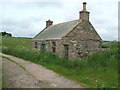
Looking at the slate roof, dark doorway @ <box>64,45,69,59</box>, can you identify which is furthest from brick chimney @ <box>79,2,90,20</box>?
dark doorway @ <box>64,45,69,59</box>

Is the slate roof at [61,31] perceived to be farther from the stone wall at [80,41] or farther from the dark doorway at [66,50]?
the dark doorway at [66,50]

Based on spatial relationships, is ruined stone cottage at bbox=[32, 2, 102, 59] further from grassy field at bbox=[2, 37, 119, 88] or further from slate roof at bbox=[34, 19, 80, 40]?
grassy field at bbox=[2, 37, 119, 88]

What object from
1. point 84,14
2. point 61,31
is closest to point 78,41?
point 61,31

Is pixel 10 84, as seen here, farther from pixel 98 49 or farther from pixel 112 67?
pixel 98 49

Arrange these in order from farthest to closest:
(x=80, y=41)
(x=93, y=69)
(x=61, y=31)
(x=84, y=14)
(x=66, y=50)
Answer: (x=61, y=31), (x=84, y=14), (x=80, y=41), (x=66, y=50), (x=93, y=69)

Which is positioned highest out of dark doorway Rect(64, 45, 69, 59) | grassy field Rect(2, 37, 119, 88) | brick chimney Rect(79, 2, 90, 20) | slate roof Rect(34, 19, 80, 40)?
brick chimney Rect(79, 2, 90, 20)

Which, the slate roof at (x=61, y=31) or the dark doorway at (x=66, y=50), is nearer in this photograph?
the dark doorway at (x=66, y=50)

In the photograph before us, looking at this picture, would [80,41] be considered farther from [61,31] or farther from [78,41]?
[61,31]

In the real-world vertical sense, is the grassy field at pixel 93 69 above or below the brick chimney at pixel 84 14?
below

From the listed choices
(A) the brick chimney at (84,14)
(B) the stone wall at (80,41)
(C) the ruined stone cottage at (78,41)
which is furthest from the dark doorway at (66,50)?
(A) the brick chimney at (84,14)

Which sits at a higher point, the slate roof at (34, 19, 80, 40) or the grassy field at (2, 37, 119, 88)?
the slate roof at (34, 19, 80, 40)

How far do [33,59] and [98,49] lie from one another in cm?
785

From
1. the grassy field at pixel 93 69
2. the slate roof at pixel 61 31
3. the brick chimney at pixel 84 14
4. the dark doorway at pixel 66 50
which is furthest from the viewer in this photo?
the brick chimney at pixel 84 14

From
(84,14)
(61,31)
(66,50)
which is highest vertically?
(84,14)
